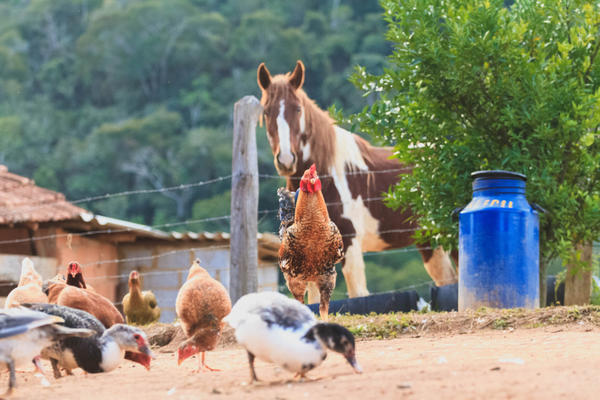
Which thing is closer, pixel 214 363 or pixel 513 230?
pixel 214 363

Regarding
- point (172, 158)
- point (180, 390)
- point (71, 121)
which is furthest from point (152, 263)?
point (71, 121)

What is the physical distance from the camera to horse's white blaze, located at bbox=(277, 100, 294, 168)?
736cm

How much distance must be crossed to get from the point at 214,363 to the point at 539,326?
2300 mm

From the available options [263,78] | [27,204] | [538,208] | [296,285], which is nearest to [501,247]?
[538,208]

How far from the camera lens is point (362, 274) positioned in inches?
313

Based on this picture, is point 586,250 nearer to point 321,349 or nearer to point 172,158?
point 321,349

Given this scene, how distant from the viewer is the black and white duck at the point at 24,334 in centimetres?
396

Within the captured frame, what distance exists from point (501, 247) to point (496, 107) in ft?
4.64

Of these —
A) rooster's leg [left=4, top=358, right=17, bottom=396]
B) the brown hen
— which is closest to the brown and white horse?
the brown hen

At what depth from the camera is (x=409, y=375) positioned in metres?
3.76

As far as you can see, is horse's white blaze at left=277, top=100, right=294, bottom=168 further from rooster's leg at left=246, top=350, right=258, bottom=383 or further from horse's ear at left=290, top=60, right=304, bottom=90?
rooster's leg at left=246, top=350, right=258, bottom=383

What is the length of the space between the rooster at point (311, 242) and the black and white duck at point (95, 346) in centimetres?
137

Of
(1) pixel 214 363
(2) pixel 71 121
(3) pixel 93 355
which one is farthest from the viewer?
(2) pixel 71 121

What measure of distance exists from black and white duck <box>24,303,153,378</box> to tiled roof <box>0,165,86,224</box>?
5176 millimetres
